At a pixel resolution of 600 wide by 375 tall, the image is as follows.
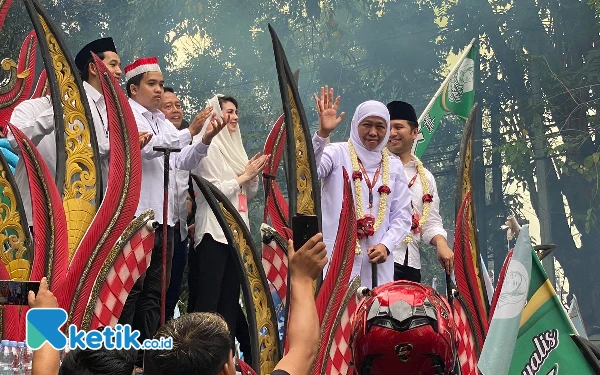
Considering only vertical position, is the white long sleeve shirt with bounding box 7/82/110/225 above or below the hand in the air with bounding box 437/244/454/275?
above

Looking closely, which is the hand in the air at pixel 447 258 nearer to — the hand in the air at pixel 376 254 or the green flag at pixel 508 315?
the hand in the air at pixel 376 254

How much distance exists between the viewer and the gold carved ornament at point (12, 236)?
16.9 ft

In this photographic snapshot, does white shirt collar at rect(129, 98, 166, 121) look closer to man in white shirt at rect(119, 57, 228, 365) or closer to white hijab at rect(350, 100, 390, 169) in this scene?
man in white shirt at rect(119, 57, 228, 365)

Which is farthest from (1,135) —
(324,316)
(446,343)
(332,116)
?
(446,343)

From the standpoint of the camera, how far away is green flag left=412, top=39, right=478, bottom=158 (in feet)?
31.7

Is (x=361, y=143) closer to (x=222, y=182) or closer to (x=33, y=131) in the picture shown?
(x=222, y=182)

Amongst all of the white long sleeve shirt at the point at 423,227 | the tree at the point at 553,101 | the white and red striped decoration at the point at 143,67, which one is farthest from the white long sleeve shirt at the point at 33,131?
the tree at the point at 553,101

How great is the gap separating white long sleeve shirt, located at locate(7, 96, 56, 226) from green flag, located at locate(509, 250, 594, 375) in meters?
2.35

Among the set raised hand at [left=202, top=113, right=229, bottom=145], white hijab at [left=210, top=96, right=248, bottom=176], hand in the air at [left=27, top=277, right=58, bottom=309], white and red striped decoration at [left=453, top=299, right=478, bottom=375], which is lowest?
white and red striped decoration at [left=453, top=299, right=478, bottom=375]

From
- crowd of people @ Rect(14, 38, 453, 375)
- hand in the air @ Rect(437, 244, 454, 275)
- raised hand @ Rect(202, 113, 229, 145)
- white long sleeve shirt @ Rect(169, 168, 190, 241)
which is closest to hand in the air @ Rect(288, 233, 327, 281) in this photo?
crowd of people @ Rect(14, 38, 453, 375)

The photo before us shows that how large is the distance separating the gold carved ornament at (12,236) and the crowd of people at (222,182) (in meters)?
0.50

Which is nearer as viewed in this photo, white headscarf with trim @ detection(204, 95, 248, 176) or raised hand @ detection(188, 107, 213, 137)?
raised hand @ detection(188, 107, 213, 137)

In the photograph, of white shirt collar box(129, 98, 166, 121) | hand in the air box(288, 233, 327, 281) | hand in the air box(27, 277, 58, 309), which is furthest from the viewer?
white shirt collar box(129, 98, 166, 121)

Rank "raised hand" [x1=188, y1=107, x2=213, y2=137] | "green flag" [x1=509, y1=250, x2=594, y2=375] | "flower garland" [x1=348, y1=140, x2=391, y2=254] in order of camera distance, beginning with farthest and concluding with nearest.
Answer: "flower garland" [x1=348, y1=140, x2=391, y2=254], "raised hand" [x1=188, y1=107, x2=213, y2=137], "green flag" [x1=509, y1=250, x2=594, y2=375]
